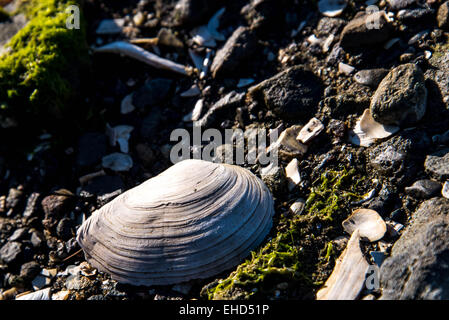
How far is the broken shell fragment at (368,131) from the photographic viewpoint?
278 centimetres

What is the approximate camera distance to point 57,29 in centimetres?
384

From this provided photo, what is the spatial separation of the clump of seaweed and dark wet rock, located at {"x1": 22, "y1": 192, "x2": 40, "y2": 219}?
6.02 feet

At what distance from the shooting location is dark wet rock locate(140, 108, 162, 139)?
11.9 ft

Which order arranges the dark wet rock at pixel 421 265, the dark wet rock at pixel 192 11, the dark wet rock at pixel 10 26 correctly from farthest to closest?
the dark wet rock at pixel 10 26 → the dark wet rock at pixel 192 11 → the dark wet rock at pixel 421 265

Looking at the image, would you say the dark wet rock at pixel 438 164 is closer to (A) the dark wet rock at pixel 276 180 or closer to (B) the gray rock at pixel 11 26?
(A) the dark wet rock at pixel 276 180

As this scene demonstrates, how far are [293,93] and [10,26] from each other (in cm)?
329

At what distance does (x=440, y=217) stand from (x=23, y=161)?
3508 millimetres

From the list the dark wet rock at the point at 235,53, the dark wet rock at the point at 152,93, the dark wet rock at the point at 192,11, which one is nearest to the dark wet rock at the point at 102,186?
the dark wet rock at the point at 152,93

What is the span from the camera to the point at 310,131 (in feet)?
10.1

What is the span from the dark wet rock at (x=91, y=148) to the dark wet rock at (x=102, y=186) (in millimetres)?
220

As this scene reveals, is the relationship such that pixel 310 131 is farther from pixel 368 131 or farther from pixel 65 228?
pixel 65 228

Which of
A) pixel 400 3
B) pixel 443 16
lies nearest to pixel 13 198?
pixel 400 3

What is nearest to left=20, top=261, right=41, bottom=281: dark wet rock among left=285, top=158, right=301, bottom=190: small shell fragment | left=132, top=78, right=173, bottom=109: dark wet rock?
left=132, top=78, right=173, bottom=109: dark wet rock

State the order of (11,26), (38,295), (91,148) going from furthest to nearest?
(11,26) < (91,148) < (38,295)
